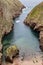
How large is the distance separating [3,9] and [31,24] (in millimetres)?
9091

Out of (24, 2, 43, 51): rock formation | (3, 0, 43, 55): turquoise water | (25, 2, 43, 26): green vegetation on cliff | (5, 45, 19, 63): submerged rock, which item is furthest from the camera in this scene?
(25, 2, 43, 26): green vegetation on cliff

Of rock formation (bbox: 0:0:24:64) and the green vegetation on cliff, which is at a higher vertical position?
rock formation (bbox: 0:0:24:64)

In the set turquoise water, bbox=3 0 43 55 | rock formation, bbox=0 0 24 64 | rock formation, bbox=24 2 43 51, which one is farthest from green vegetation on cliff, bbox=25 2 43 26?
rock formation, bbox=0 0 24 64

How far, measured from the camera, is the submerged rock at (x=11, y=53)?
49094 millimetres

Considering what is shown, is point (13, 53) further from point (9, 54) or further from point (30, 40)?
point (30, 40)

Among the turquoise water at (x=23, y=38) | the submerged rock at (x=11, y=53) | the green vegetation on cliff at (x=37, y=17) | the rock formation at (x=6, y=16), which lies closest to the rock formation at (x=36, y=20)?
the green vegetation on cliff at (x=37, y=17)

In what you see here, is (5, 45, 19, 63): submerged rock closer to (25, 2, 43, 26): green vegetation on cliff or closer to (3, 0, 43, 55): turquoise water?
(3, 0, 43, 55): turquoise water

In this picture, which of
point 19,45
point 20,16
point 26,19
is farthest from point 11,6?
point 19,45

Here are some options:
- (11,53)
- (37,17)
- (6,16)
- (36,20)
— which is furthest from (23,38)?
(11,53)

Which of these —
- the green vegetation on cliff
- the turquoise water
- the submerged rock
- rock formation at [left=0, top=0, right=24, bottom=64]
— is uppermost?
rock formation at [left=0, top=0, right=24, bottom=64]

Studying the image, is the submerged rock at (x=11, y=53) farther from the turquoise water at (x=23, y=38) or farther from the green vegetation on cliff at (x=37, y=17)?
the green vegetation on cliff at (x=37, y=17)

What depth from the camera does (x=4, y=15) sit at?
212 ft

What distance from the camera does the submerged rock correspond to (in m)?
49.1

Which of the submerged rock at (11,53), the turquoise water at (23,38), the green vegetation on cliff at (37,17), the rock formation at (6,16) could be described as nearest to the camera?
the submerged rock at (11,53)
